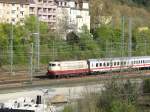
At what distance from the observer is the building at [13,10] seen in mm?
72562

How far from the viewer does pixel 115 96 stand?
751 inches

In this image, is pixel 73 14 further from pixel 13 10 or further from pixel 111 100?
pixel 111 100

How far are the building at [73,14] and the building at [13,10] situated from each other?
5854mm

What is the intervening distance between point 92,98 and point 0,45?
3602 centimetres

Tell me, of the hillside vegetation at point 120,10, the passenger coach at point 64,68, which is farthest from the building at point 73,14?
the passenger coach at point 64,68

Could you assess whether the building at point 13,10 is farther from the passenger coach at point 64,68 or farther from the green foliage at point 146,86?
the green foliage at point 146,86

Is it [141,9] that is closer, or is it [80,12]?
[80,12]

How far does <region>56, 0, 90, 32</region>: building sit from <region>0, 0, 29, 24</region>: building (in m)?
5.85

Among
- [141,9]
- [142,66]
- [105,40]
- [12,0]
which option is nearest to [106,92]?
[142,66]

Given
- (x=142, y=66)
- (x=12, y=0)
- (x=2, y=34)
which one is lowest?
(x=142, y=66)

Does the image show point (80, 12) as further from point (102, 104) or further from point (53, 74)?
point (102, 104)

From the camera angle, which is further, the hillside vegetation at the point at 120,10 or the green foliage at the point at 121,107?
the hillside vegetation at the point at 120,10

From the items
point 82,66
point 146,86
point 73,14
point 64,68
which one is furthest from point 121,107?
point 73,14

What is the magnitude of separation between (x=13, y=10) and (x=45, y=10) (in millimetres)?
7921
